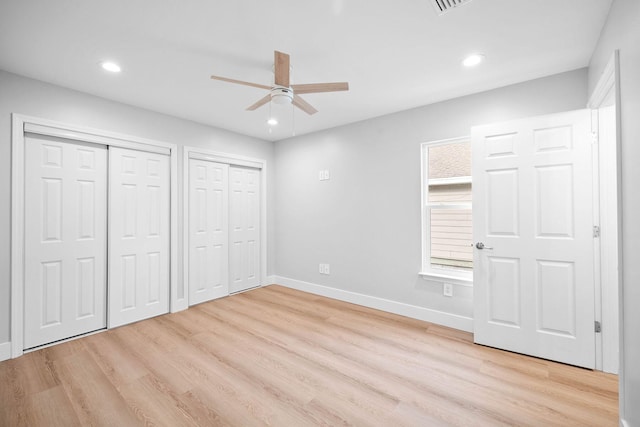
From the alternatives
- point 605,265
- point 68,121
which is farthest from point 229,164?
point 605,265

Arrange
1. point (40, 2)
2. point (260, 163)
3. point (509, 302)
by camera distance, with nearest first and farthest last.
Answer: point (40, 2)
point (509, 302)
point (260, 163)

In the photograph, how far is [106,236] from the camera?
3068 millimetres

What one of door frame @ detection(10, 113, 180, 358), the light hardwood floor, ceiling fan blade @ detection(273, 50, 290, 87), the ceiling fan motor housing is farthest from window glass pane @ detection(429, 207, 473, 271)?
door frame @ detection(10, 113, 180, 358)

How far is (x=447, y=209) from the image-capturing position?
3.20 meters

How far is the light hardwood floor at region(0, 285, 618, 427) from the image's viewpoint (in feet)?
5.76

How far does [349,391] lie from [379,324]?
1.26m

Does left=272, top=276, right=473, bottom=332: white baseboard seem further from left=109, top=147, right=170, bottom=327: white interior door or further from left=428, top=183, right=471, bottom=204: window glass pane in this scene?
left=109, top=147, right=170, bottom=327: white interior door

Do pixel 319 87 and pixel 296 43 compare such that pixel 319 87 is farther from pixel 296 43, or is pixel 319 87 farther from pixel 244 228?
Answer: pixel 244 228

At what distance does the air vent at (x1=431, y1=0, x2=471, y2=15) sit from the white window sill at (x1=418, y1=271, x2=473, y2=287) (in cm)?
246

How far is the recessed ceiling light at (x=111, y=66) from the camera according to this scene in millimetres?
2324

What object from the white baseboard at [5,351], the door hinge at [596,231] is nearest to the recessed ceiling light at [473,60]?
the door hinge at [596,231]

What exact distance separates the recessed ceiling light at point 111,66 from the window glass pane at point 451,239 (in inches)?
134

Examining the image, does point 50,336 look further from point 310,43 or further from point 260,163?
point 310,43

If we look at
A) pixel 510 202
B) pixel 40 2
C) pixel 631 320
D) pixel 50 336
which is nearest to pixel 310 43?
pixel 40 2
